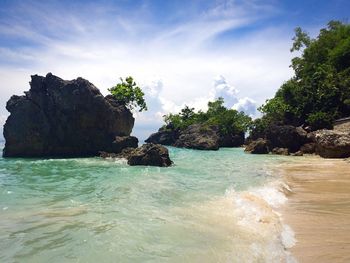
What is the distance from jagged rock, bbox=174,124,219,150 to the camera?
199 ft

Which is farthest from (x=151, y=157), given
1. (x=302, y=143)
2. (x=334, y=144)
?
(x=302, y=143)

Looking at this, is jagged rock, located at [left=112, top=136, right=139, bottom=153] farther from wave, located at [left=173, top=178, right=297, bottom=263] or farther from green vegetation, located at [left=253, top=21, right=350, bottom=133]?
wave, located at [left=173, top=178, right=297, bottom=263]

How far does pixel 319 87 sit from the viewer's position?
46531 mm

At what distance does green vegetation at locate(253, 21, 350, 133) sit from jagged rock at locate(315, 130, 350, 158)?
8.49 meters

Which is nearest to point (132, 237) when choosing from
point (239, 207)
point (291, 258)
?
point (291, 258)

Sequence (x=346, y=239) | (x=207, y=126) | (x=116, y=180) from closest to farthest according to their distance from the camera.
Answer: (x=346, y=239) → (x=116, y=180) → (x=207, y=126)

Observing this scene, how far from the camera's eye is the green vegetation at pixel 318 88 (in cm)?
4369

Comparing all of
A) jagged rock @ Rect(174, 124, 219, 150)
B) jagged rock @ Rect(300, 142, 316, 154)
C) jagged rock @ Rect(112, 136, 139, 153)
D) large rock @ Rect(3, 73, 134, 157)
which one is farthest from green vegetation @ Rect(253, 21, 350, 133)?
large rock @ Rect(3, 73, 134, 157)

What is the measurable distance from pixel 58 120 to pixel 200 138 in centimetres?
2807

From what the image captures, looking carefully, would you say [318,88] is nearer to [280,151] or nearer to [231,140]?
[280,151]

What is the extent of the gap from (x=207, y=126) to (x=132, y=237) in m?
58.2

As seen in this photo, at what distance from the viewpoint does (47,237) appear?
348 inches

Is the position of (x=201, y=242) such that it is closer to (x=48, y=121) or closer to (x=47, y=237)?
(x=47, y=237)

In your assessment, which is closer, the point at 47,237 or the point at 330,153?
the point at 47,237
